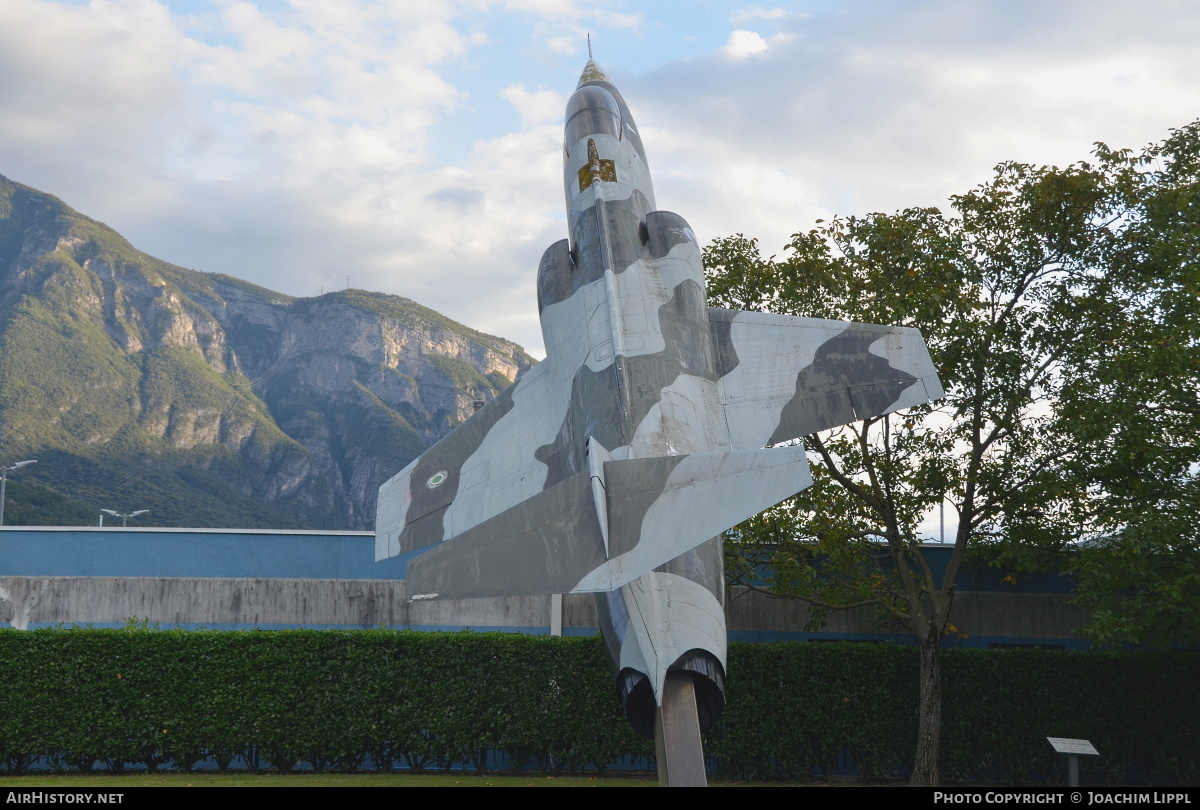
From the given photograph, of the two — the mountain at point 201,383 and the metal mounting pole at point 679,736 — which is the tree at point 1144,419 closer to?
Result: the metal mounting pole at point 679,736

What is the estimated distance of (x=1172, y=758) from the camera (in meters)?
16.3

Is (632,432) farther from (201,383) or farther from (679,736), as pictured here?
(201,383)

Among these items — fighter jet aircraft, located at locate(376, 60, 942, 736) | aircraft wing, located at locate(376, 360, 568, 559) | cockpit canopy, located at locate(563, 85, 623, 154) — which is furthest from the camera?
cockpit canopy, located at locate(563, 85, 623, 154)

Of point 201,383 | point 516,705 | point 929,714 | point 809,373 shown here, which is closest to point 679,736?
point 809,373

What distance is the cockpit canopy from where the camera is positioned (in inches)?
610

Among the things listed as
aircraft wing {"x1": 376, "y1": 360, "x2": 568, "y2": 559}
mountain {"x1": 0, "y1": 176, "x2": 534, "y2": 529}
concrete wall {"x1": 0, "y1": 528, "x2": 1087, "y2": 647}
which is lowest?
concrete wall {"x1": 0, "y1": 528, "x2": 1087, "y2": 647}

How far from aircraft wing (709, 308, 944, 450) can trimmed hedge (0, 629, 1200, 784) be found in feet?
17.2

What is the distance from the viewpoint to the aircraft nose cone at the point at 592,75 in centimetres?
1772

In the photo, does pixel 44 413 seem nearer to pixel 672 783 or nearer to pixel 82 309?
pixel 82 309

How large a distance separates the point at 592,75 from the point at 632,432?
989 cm

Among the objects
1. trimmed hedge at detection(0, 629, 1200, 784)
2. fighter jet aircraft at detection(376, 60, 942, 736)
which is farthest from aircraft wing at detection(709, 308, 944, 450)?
trimmed hedge at detection(0, 629, 1200, 784)

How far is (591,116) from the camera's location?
51.4 feet

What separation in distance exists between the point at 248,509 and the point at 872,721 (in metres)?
101

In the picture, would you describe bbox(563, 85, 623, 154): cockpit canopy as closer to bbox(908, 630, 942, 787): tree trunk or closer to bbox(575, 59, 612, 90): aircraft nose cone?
bbox(575, 59, 612, 90): aircraft nose cone
